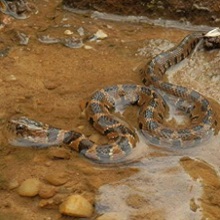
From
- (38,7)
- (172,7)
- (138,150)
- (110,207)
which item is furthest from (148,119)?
(38,7)

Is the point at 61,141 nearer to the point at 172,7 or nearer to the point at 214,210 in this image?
the point at 214,210

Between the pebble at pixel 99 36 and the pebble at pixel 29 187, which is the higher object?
the pebble at pixel 99 36

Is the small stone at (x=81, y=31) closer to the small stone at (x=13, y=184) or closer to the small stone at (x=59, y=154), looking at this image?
the small stone at (x=59, y=154)

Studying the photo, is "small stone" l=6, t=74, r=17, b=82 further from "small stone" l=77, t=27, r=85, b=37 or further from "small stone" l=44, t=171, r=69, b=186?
"small stone" l=44, t=171, r=69, b=186

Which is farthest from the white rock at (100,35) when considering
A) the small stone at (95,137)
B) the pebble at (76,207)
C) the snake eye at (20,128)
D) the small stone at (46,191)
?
the pebble at (76,207)

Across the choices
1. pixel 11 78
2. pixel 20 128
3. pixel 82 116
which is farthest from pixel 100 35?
pixel 20 128

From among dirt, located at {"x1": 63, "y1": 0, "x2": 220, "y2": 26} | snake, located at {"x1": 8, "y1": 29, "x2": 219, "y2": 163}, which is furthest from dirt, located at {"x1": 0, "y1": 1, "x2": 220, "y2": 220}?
dirt, located at {"x1": 63, "y1": 0, "x2": 220, "y2": 26}
